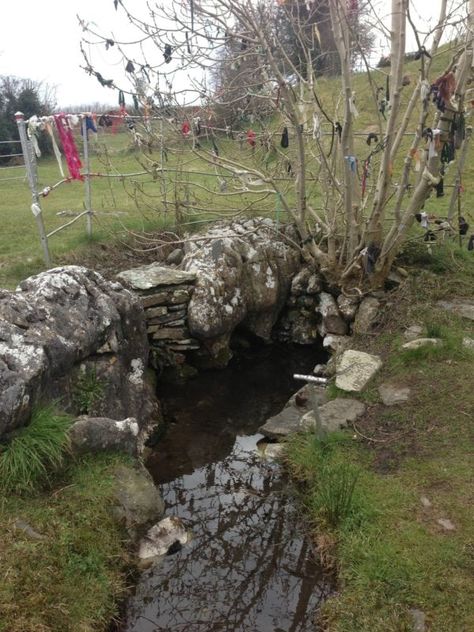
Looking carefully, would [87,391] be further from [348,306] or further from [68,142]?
[68,142]

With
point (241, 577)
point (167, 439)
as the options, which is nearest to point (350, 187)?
point (167, 439)

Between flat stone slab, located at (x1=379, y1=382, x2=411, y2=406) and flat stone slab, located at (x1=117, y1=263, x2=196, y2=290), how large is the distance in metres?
2.86

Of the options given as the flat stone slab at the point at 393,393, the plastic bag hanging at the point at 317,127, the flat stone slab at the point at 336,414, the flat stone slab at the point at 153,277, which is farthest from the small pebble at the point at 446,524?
the plastic bag hanging at the point at 317,127

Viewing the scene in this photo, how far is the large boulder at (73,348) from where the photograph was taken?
3.93 meters

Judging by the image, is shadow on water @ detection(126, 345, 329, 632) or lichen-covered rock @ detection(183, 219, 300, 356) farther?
lichen-covered rock @ detection(183, 219, 300, 356)

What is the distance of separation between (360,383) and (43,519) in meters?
3.30

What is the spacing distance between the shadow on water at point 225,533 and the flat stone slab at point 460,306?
90.1 inches

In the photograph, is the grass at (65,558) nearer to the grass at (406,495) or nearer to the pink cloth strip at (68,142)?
the grass at (406,495)

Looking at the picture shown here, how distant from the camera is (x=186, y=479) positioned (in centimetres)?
484

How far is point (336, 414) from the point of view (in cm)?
504

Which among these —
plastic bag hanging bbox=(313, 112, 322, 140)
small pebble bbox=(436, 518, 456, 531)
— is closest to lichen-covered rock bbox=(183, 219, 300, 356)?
plastic bag hanging bbox=(313, 112, 322, 140)

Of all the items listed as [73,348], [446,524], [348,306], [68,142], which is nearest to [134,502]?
[73,348]

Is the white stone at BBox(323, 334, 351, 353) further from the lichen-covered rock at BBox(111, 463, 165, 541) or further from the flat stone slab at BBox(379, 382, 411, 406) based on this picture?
the lichen-covered rock at BBox(111, 463, 165, 541)

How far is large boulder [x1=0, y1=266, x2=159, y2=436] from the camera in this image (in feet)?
12.9
